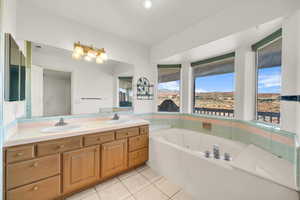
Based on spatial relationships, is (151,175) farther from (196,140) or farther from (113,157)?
(196,140)

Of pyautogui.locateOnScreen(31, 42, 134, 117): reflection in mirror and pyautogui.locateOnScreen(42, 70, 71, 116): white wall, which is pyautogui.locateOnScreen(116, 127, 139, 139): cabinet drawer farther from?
pyautogui.locateOnScreen(42, 70, 71, 116): white wall

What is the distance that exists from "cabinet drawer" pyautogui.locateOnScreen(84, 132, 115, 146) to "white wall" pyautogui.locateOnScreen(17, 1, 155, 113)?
103 centimetres

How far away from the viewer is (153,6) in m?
1.58

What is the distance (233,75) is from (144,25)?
1.88m

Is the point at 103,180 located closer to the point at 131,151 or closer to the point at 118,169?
the point at 118,169

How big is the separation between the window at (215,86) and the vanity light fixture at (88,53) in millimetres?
1987

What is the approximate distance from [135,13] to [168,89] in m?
1.76

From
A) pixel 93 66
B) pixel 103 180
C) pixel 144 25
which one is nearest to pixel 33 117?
pixel 93 66

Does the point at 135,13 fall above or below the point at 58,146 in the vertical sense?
above

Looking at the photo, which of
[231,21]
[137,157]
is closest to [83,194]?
[137,157]

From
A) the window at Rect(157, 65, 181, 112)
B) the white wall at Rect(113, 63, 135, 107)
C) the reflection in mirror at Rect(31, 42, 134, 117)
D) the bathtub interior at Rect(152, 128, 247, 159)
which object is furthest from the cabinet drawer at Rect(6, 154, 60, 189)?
the window at Rect(157, 65, 181, 112)

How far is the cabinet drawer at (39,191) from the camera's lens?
1110 millimetres

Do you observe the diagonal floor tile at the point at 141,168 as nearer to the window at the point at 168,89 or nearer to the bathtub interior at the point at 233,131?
the bathtub interior at the point at 233,131

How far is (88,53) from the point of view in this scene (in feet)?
6.38
